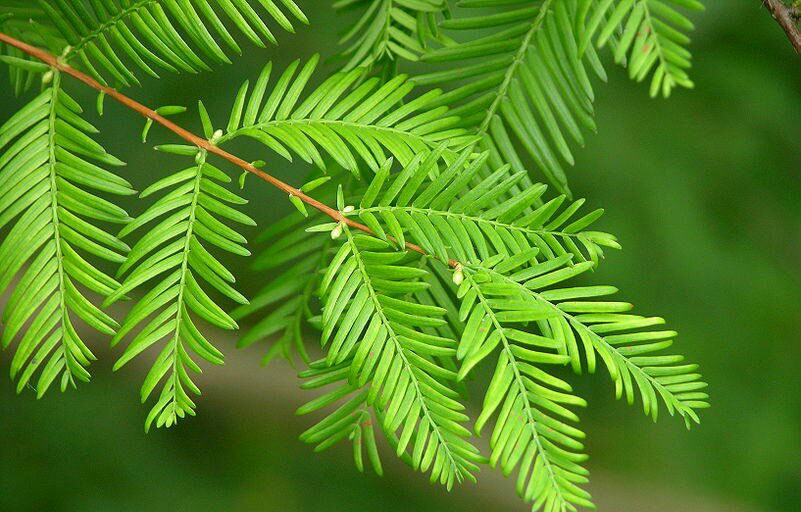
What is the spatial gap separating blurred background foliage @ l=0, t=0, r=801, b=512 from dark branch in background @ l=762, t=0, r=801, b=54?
796mm

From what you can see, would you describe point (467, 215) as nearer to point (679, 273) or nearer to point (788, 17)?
point (788, 17)

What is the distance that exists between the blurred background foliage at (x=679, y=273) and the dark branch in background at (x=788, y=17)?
31.3 inches

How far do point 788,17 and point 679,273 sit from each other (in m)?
0.90

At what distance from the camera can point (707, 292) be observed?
4.42ft

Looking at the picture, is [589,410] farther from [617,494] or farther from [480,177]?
[480,177]

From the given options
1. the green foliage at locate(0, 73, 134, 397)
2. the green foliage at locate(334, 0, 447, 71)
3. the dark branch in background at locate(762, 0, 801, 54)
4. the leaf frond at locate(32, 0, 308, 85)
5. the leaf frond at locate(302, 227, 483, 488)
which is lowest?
the green foliage at locate(0, 73, 134, 397)

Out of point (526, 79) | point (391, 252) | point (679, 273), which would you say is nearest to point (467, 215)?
point (391, 252)

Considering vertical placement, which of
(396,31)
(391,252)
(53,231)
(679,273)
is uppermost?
(679,273)

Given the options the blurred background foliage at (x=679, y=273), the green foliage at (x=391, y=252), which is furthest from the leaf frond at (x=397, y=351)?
the blurred background foliage at (x=679, y=273)

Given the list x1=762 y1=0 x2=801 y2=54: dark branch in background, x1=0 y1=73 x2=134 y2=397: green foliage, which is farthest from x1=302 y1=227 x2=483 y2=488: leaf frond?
x1=762 y1=0 x2=801 y2=54: dark branch in background

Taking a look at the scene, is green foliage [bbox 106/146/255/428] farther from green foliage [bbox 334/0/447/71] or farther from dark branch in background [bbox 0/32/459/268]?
green foliage [bbox 334/0/447/71]

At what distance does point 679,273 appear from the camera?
129 centimetres

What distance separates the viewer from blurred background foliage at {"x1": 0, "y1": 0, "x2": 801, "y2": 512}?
4.18 feet

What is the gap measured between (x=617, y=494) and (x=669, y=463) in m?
0.20
